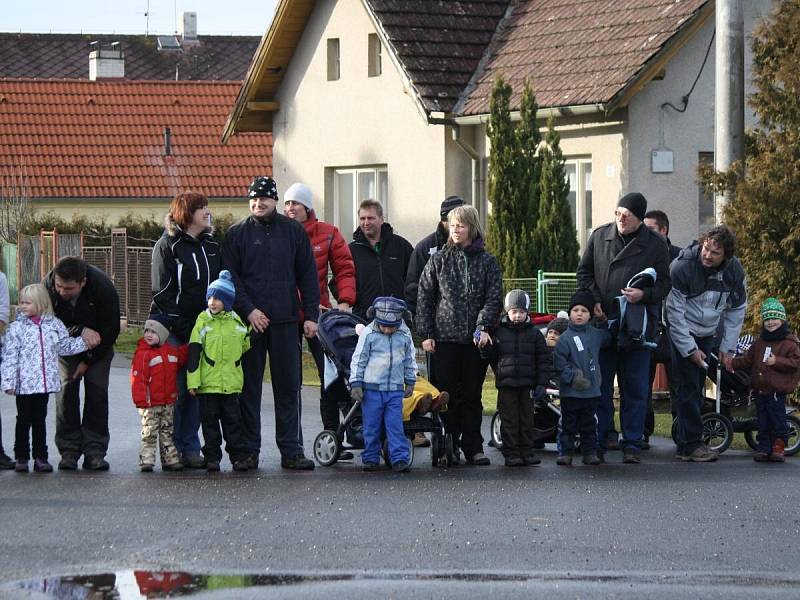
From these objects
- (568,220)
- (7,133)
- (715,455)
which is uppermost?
(7,133)

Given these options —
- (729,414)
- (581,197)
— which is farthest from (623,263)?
(581,197)

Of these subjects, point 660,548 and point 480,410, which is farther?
point 480,410

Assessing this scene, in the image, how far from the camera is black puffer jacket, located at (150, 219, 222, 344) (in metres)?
12.2

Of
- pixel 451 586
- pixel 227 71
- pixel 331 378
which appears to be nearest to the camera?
pixel 451 586

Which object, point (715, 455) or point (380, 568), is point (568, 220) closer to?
point (715, 455)

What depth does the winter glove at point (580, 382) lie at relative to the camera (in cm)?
1253

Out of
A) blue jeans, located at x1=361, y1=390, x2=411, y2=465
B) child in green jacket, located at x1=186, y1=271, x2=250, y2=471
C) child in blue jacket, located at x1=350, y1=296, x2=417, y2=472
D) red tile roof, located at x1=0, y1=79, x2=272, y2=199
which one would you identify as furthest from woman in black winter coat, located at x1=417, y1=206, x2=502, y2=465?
red tile roof, located at x1=0, y1=79, x2=272, y2=199

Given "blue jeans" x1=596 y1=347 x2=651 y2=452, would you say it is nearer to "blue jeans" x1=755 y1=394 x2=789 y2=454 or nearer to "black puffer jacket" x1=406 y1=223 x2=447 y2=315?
"blue jeans" x1=755 y1=394 x2=789 y2=454

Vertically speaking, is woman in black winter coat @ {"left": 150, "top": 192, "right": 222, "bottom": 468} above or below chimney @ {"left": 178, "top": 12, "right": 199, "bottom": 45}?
below

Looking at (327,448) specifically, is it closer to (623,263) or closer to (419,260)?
(419,260)

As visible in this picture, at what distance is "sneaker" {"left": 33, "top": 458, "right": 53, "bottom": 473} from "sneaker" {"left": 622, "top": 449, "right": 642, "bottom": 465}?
424 centimetres

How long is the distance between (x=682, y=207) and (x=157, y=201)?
26.2 metres

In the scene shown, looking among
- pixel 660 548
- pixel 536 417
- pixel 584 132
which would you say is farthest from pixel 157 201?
pixel 660 548

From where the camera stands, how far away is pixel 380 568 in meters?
8.38
